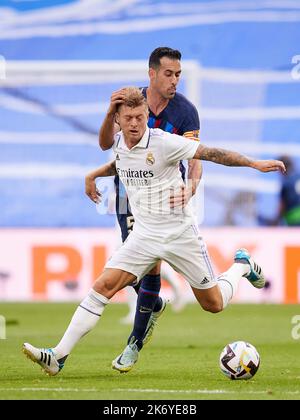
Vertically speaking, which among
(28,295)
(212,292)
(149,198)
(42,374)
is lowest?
(28,295)

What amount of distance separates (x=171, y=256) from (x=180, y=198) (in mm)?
430

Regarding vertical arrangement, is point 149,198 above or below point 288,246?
above

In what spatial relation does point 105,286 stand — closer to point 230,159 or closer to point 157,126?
point 230,159

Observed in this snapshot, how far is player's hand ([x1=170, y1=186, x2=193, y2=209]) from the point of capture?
7781 mm

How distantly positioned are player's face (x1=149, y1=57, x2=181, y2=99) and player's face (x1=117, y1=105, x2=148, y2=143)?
2.48 feet

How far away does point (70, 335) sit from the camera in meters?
7.78

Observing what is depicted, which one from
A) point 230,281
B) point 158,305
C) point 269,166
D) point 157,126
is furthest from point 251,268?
point 269,166

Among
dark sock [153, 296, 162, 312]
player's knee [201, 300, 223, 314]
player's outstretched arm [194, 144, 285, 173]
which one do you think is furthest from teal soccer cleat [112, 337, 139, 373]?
player's outstretched arm [194, 144, 285, 173]

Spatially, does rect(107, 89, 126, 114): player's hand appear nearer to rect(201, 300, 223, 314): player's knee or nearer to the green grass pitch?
rect(201, 300, 223, 314): player's knee

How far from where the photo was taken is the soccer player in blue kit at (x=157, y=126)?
27.6ft

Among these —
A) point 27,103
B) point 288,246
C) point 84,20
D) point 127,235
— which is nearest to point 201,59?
point 84,20

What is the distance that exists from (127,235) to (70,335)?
51.2 inches

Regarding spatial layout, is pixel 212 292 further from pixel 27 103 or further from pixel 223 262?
pixel 27 103
